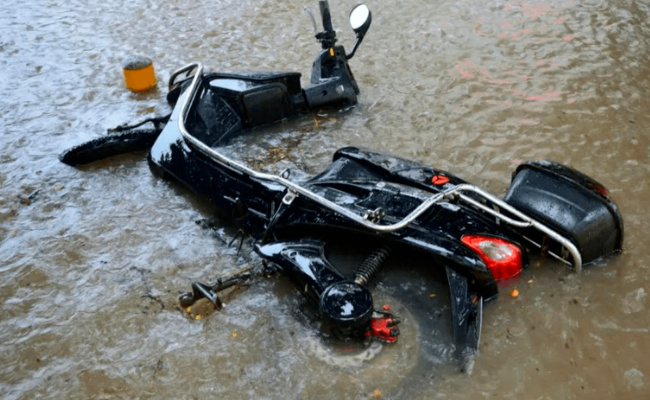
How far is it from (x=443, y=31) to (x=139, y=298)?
4.80 m

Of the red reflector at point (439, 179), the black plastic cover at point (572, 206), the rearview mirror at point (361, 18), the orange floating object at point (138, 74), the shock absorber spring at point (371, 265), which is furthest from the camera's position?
the orange floating object at point (138, 74)

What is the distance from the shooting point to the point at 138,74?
5.67m

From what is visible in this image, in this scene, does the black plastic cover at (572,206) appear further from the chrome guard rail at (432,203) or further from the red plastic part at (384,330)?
the red plastic part at (384,330)

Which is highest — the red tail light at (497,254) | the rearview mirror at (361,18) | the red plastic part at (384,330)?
the rearview mirror at (361,18)

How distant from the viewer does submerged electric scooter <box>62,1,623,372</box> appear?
2.96 metres

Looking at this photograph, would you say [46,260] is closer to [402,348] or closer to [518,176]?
[402,348]

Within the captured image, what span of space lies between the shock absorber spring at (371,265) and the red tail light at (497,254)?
423mm

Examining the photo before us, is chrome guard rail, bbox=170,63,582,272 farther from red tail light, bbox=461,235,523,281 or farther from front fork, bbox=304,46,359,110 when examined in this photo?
front fork, bbox=304,46,359,110

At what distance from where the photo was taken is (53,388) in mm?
2977

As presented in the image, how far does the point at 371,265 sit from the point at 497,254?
67 cm

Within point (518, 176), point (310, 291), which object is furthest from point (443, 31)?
point (310, 291)

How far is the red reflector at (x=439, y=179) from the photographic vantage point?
3.42m

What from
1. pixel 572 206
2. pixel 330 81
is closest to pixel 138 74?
pixel 330 81

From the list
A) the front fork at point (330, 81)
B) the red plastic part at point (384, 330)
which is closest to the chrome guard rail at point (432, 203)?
the red plastic part at point (384, 330)
